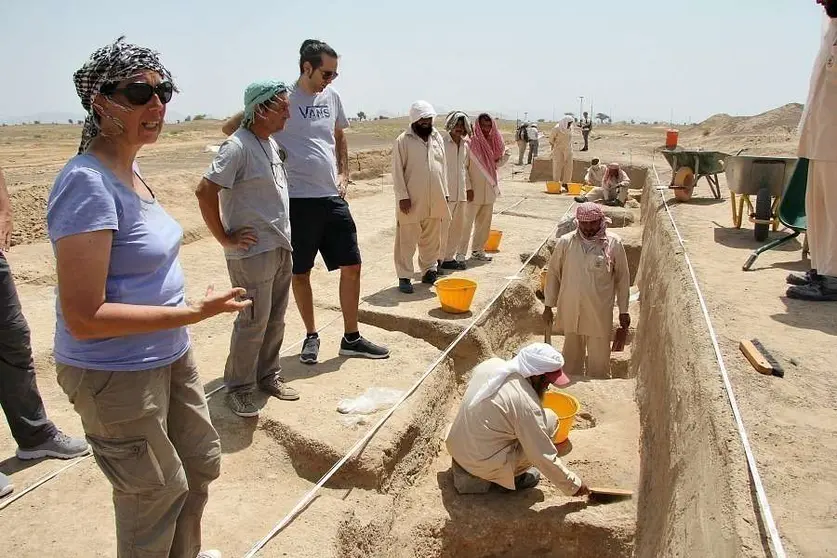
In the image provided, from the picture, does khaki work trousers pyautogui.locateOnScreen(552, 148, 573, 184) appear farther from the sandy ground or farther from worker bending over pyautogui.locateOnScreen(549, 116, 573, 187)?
the sandy ground

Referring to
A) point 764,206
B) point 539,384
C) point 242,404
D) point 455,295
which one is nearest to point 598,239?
point 455,295

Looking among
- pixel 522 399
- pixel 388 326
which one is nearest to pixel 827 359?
pixel 522 399

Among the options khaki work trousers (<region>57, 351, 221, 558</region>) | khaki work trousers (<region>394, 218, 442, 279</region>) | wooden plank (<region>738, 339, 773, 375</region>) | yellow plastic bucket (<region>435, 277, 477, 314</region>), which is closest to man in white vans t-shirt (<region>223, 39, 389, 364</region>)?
yellow plastic bucket (<region>435, 277, 477, 314</region>)

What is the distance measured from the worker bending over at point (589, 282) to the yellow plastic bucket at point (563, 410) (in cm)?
112

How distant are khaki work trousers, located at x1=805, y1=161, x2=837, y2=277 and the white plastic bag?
3020mm

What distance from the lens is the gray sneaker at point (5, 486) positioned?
9.49 ft

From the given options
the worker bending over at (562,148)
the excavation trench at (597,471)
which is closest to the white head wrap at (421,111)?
the excavation trench at (597,471)

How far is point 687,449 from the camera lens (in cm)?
287

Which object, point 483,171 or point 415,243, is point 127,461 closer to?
point 415,243

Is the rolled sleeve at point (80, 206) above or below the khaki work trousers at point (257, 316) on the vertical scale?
above

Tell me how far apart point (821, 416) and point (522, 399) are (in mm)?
1415

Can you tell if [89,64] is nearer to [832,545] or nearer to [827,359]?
[832,545]

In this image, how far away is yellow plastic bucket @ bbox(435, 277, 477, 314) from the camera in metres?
5.51

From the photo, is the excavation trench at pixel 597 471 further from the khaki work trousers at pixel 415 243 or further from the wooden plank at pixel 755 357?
the khaki work trousers at pixel 415 243
